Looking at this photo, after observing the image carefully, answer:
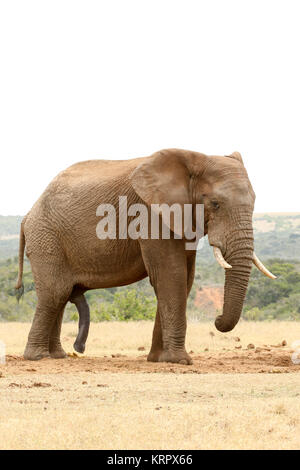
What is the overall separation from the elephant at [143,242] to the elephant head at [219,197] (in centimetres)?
1

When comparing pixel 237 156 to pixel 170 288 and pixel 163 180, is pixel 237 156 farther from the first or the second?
pixel 170 288

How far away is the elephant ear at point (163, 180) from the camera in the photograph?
11477 millimetres

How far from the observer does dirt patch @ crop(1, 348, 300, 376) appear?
11.2 m

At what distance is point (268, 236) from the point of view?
289ft

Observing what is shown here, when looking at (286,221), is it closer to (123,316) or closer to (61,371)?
(123,316)

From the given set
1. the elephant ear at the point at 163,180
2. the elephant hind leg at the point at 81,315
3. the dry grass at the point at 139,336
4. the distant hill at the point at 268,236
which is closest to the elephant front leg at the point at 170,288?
the elephant ear at the point at 163,180

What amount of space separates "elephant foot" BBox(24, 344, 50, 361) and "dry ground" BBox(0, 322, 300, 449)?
19cm

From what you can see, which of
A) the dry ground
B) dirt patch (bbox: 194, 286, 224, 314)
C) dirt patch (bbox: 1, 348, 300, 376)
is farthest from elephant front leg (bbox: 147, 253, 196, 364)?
dirt patch (bbox: 194, 286, 224, 314)

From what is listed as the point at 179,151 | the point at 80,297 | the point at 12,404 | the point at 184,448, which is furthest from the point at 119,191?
the point at 184,448

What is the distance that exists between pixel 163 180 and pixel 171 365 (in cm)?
232

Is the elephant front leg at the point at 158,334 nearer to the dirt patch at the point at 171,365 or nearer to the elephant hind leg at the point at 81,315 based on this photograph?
the dirt patch at the point at 171,365

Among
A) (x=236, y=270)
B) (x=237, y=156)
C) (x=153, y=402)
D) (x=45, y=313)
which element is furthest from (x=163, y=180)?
(x=153, y=402)

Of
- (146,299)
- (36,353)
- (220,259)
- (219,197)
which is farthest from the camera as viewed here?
(146,299)

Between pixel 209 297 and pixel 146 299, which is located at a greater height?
pixel 146 299
